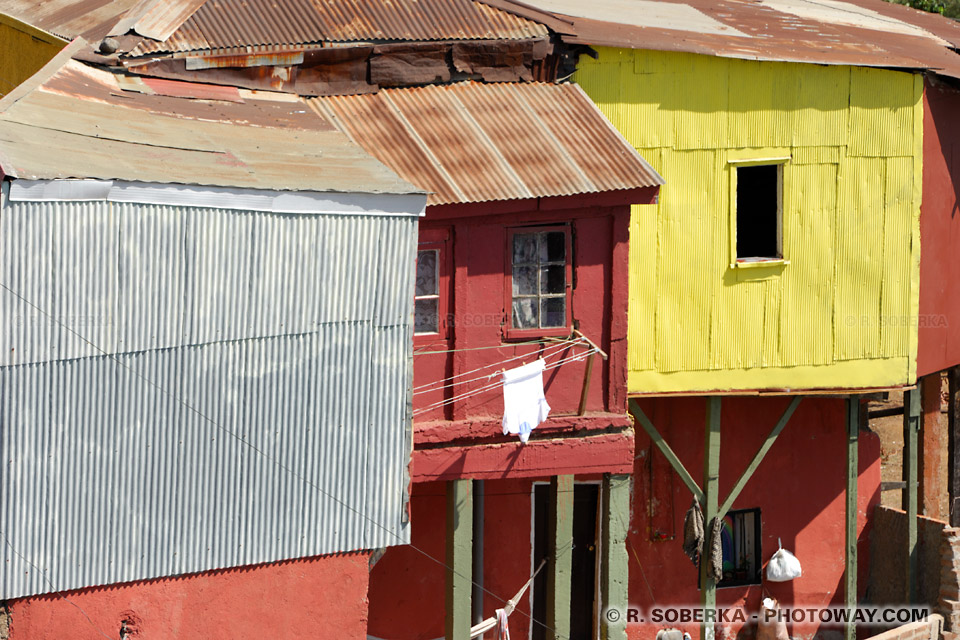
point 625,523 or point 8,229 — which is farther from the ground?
point 8,229

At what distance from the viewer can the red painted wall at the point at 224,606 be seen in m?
12.0

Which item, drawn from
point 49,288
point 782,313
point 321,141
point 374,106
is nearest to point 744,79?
point 782,313

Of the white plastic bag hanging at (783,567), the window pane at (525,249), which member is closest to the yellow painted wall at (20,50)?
the window pane at (525,249)

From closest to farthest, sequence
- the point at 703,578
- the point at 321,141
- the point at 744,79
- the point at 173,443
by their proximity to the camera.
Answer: the point at 173,443
the point at 321,141
the point at 744,79
the point at 703,578

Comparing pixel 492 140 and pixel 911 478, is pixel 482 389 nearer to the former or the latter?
pixel 492 140

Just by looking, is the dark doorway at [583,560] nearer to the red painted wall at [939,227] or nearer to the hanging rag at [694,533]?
the hanging rag at [694,533]

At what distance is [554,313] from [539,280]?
379 mm

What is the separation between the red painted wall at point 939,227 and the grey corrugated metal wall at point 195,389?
7.89 m

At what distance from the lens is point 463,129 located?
15.2 metres

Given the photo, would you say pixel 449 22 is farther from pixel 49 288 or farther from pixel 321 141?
pixel 49 288

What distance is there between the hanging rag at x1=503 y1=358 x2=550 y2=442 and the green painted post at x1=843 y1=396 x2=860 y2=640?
5.96 meters

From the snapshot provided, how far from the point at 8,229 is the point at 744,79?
355 inches

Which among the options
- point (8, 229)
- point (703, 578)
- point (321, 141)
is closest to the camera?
point (8, 229)

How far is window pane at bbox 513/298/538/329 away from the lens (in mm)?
14797
